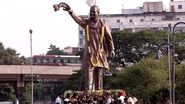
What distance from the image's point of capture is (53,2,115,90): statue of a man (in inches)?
1243

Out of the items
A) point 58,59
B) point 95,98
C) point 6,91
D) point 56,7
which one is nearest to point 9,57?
point 6,91

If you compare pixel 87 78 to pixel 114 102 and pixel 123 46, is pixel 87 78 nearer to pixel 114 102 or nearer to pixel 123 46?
pixel 114 102

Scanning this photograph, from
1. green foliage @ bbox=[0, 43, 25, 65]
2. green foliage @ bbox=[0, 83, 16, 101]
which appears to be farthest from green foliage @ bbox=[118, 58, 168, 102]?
green foliage @ bbox=[0, 43, 25, 65]

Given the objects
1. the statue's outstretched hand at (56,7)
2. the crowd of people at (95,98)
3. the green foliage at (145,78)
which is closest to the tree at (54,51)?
the green foliage at (145,78)

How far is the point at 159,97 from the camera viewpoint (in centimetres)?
5188

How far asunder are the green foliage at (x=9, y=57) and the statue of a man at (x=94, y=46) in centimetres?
7889

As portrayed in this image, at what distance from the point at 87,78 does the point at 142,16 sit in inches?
4024

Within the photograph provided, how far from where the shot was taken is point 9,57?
113 metres

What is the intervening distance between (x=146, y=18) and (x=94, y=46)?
100395 millimetres

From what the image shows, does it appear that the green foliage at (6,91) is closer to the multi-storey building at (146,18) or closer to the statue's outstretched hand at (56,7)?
the multi-storey building at (146,18)

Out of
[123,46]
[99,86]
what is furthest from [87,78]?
[123,46]

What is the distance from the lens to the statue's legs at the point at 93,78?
31578 mm

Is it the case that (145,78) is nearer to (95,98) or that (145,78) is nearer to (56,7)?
(56,7)

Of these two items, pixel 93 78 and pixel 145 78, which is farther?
pixel 145 78
